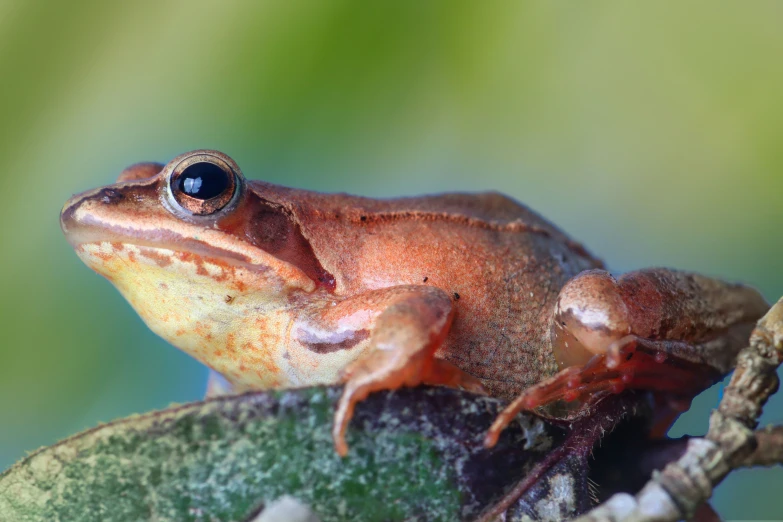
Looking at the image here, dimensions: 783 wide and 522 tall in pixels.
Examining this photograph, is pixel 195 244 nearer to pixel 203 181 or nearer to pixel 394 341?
pixel 203 181

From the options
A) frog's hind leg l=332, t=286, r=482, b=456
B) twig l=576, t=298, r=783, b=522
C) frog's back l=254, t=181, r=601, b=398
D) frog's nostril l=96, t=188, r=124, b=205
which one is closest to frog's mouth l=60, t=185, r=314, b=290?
frog's nostril l=96, t=188, r=124, b=205

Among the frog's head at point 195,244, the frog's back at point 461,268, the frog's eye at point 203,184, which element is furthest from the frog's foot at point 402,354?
the frog's eye at point 203,184

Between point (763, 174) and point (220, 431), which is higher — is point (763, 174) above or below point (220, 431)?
above

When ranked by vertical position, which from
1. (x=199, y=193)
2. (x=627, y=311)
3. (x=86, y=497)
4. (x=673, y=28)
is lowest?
(x=86, y=497)

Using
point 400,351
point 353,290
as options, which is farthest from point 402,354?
point 353,290

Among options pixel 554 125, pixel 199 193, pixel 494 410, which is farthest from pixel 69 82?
pixel 494 410

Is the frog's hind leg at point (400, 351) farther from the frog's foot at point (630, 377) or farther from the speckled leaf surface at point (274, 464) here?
the frog's foot at point (630, 377)

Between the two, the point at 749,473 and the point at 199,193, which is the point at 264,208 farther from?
the point at 749,473
